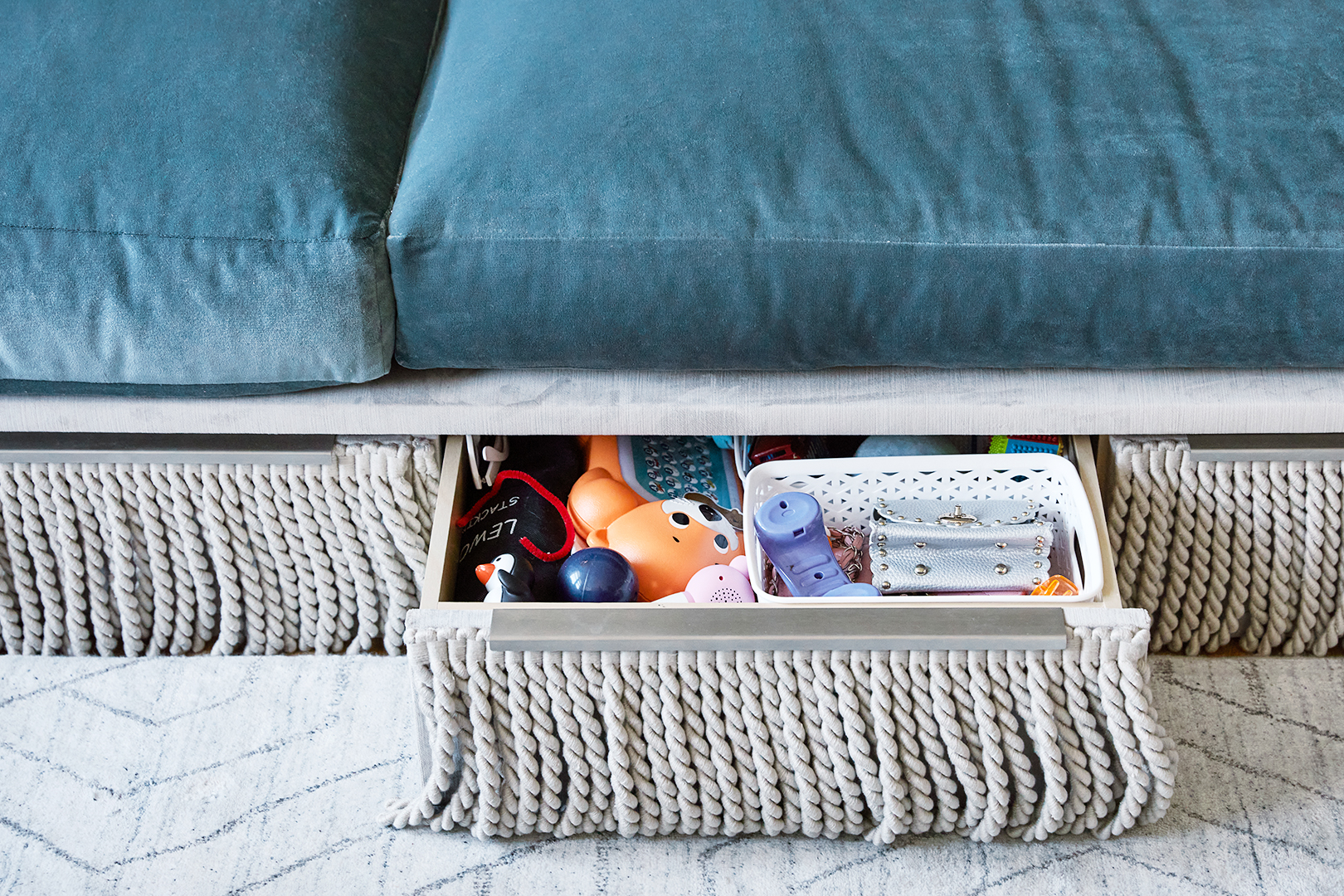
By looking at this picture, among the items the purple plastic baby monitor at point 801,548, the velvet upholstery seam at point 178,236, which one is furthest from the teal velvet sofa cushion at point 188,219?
the purple plastic baby monitor at point 801,548

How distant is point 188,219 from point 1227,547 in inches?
34.1

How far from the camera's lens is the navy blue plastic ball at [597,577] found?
89cm

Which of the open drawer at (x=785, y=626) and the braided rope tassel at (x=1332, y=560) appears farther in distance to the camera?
the braided rope tassel at (x=1332, y=560)

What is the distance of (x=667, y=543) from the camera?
96 centimetres

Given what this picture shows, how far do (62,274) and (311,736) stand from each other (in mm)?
429

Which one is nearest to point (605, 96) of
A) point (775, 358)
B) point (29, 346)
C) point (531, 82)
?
point (531, 82)

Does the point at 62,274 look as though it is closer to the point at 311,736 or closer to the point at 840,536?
the point at 311,736

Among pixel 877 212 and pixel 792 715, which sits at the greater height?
pixel 877 212

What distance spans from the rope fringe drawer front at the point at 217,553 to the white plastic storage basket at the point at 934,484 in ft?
0.96

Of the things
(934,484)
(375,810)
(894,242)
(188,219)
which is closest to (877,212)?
(894,242)

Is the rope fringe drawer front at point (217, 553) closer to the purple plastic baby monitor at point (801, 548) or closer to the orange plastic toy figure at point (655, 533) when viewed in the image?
the orange plastic toy figure at point (655, 533)

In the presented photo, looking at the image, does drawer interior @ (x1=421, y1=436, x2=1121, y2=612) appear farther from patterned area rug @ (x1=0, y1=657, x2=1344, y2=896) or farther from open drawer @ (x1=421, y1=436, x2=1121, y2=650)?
patterned area rug @ (x1=0, y1=657, x2=1344, y2=896)

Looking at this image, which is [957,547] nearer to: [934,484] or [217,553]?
[934,484]

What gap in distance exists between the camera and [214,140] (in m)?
0.89
